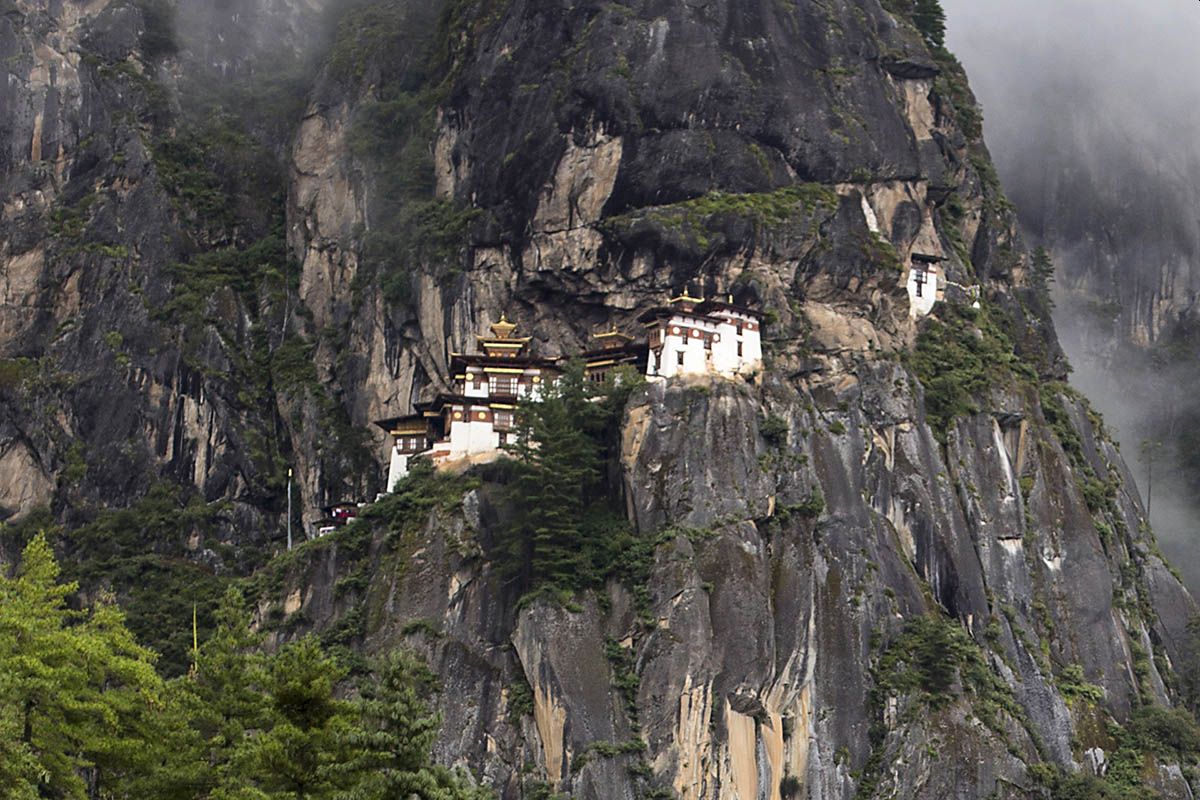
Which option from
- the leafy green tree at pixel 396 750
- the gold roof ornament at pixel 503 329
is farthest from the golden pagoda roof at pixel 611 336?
the leafy green tree at pixel 396 750

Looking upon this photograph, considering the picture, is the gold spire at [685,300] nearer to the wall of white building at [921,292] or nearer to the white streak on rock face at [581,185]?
the white streak on rock face at [581,185]

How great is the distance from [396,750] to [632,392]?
3276cm

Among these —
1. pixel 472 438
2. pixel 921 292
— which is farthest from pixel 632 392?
pixel 921 292

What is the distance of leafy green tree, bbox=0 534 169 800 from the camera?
39688mm

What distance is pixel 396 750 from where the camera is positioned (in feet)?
131

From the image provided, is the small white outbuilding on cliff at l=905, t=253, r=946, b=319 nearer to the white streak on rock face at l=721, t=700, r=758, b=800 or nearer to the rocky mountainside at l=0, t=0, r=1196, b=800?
the rocky mountainside at l=0, t=0, r=1196, b=800

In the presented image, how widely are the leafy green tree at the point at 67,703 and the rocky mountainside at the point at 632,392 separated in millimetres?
23447

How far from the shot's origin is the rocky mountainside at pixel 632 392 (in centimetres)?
6688

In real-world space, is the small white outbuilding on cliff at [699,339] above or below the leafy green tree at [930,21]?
below

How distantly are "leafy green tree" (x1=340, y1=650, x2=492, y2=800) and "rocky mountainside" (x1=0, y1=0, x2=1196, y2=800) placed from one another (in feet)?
77.8

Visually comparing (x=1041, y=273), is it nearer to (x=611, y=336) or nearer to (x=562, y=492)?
(x=611, y=336)

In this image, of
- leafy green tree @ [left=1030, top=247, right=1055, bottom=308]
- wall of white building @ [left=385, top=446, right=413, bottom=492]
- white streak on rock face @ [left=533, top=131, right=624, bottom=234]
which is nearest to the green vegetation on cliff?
wall of white building @ [left=385, top=446, right=413, bottom=492]

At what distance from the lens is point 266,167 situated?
9981 cm

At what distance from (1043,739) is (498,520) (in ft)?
70.8
